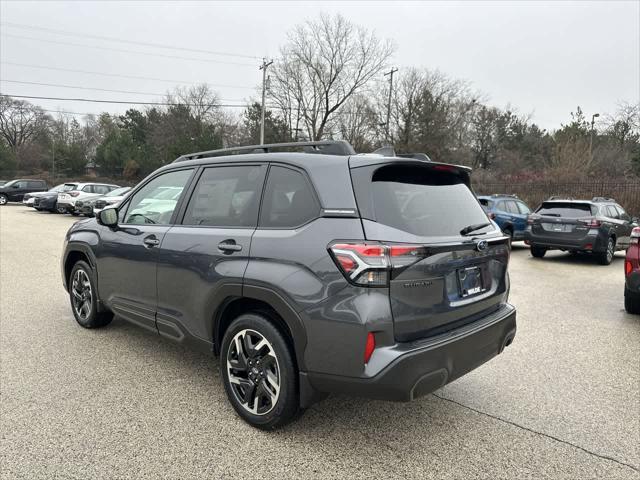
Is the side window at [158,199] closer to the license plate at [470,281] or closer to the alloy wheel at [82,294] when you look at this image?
the alloy wheel at [82,294]

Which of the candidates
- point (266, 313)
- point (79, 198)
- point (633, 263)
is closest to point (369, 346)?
point (266, 313)

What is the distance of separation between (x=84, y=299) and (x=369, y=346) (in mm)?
3709

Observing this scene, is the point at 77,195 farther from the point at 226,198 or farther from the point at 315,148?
the point at 315,148

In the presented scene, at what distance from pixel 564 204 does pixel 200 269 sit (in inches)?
398

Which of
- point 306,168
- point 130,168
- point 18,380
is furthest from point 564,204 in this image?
point 130,168

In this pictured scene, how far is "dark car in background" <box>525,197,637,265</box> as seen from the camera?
404 inches

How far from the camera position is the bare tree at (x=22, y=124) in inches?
2523

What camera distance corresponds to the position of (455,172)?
3.29 m

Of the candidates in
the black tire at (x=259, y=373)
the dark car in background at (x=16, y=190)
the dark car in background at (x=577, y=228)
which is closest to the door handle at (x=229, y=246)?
the black tire at (x=259, y=373)

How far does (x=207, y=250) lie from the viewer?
10.4 feet

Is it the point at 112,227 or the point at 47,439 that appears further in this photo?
the point at 112,227

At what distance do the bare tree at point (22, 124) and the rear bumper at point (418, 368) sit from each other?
7492 cm

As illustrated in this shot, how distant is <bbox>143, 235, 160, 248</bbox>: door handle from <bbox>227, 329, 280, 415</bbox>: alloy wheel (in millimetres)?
1151

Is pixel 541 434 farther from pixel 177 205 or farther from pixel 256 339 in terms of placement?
pixel 177 205
